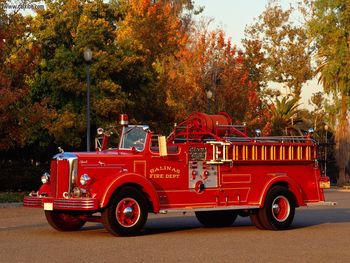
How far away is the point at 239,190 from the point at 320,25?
41312 mm

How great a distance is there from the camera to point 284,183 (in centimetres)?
1884

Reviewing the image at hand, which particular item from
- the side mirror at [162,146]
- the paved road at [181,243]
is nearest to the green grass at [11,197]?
the paved road at [181,243]

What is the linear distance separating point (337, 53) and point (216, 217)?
3955 cm

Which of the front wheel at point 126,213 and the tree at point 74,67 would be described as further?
the tree at point 74,67

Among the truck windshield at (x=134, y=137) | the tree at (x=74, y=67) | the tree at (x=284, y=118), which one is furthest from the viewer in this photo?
the tree at (x=284, y=118)

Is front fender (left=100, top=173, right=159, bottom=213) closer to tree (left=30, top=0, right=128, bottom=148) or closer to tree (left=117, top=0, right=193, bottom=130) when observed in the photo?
tree (left=30, top=0, right=128, bottom=148)

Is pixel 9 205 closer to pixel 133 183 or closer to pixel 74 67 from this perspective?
pixel 133 183

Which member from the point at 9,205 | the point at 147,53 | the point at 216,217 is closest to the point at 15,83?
the point at 9,205

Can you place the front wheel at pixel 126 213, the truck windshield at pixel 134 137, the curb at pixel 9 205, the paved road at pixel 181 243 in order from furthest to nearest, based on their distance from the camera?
1. the curb at pixel 9 205
2. the truck windshield at pixel 134 137
3. the front wheel at pixel 126 213
4. the paved road at pixel 181 243

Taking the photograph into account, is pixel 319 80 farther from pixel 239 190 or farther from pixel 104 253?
pixel 104 253

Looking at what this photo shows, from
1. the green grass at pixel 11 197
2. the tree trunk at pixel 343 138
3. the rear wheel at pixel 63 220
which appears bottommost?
the rear wheel at pixel 63 220

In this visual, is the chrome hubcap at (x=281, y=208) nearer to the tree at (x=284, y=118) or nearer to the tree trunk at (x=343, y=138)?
the tree trunk at (x=343, y=138)

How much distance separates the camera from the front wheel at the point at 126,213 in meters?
16.3

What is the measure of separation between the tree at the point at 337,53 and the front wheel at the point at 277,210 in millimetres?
38664
